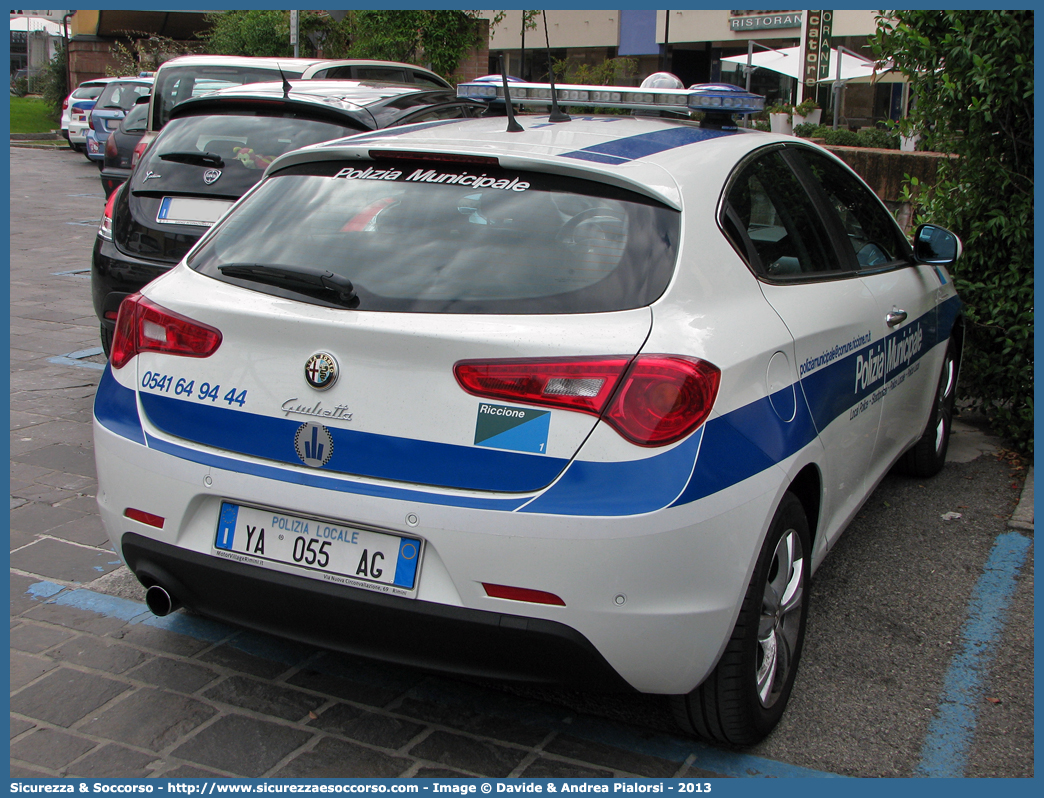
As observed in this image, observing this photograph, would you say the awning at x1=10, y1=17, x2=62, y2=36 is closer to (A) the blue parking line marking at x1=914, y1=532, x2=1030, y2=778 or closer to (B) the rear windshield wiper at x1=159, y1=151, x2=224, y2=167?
(B) the rear windshield wiper at x1=159, y1=151, x2=224, y2=167

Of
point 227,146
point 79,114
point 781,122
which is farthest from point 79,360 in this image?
point 79,114

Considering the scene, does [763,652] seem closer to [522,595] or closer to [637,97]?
[522,595]

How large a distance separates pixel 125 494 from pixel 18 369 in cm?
450

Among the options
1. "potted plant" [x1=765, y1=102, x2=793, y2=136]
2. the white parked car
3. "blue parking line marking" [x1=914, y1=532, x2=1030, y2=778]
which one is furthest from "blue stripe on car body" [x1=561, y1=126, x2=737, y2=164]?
the white parked car

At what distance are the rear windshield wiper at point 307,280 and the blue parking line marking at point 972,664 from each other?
2.00 meters

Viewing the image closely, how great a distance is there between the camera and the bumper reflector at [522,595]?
241 centimetres

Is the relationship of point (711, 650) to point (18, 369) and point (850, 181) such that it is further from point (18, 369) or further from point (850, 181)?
point (18, 369)

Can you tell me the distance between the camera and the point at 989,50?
5250 mm

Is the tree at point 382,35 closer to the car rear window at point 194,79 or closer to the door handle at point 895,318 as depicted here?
the car rear window at point 194,79

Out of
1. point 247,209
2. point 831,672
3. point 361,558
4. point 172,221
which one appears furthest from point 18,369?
point 831,672

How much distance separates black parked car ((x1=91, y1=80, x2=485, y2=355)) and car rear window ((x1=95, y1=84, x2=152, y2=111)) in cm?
1619

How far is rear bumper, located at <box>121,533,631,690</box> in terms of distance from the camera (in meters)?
2.46

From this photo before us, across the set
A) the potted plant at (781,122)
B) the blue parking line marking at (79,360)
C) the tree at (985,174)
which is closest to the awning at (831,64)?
the potted plant at (781,122)

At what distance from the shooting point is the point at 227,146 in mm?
5621
